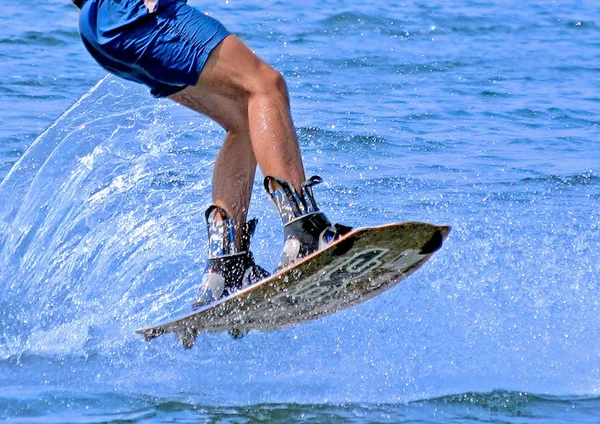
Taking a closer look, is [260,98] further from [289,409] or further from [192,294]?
[192,294]

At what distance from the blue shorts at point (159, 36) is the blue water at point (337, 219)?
1247mm

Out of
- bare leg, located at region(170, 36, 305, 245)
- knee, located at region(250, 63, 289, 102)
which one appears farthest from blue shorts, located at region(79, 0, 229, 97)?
knee, located at region(250, 63, 289, 102)

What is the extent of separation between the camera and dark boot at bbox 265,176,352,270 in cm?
411

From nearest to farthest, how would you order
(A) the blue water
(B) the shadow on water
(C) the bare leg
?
(C) the bare leg
(A) the blue water
(B) the shadow on water

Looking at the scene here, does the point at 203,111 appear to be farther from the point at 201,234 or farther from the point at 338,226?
the point at 201,234

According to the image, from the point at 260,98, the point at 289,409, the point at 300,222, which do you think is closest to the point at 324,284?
the point at 300,222

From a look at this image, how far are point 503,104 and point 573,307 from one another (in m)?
5.58

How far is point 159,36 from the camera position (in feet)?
13.6

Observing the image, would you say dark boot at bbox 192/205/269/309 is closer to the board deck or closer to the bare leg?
the board deck

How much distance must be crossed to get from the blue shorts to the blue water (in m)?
1.25

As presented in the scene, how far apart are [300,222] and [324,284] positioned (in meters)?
0.30

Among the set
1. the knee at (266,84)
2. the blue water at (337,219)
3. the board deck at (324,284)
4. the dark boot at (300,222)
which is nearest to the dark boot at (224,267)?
the board deck at (324,284)

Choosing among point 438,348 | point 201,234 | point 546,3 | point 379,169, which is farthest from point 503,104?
point 546,3

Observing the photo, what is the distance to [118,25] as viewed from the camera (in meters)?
4.17
